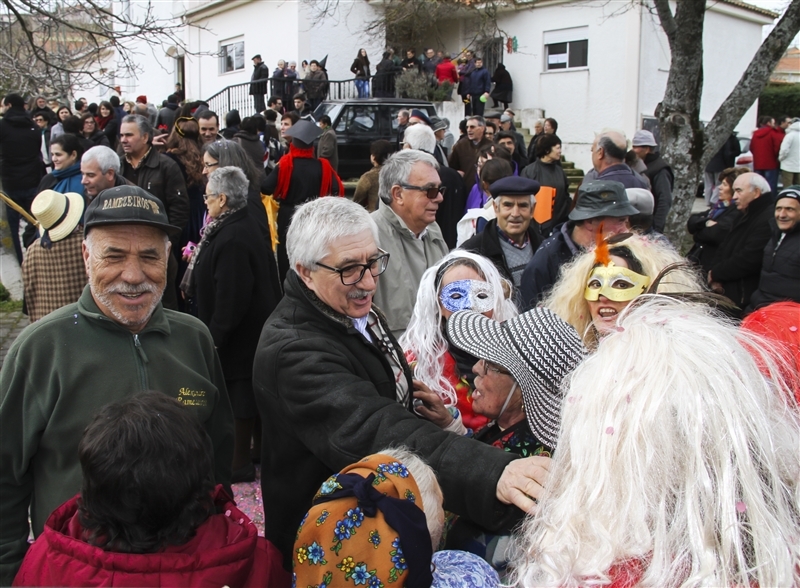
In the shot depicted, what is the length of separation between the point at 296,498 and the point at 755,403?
1414 millimetres

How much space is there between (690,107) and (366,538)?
820 cm

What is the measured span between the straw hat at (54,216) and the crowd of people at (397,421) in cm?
1

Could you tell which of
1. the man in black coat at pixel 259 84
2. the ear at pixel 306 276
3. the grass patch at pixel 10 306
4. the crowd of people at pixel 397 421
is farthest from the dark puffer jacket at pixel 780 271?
the man in black coat at pixel 259 84

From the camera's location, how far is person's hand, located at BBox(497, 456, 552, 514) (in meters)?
1.62

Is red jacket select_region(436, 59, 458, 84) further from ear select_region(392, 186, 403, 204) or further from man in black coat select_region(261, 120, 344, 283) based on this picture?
ear select_region(392, 186, 403, 204)

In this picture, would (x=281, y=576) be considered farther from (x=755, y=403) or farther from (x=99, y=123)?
(x=99, y=123)

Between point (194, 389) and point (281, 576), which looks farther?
point (194, 389)

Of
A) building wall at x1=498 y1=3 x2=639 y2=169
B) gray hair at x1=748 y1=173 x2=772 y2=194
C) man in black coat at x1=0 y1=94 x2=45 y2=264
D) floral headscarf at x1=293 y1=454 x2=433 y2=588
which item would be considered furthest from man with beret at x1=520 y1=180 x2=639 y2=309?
building wall at x1=498 y1=3 x2=639 y2=169

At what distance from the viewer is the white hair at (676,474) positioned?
127 cm

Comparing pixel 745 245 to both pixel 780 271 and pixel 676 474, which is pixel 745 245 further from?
pixel 676 474

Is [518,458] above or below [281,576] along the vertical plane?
above

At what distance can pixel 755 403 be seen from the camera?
1346 millimetres

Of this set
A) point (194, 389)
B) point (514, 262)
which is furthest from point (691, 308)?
point (514, 262)

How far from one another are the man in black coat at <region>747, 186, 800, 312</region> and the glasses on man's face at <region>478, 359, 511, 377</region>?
4.29 m
